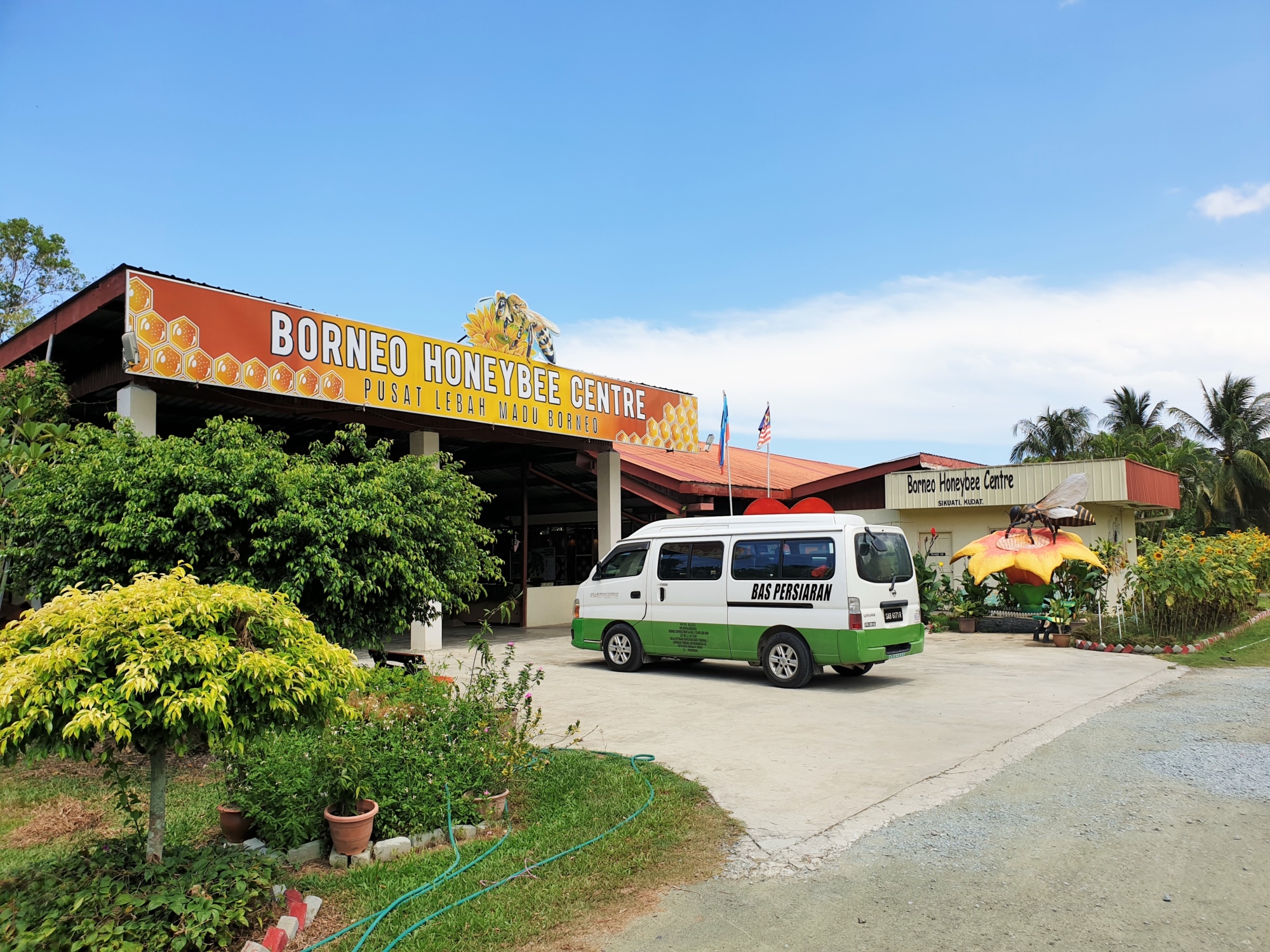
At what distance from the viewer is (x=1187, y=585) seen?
14.5 metres

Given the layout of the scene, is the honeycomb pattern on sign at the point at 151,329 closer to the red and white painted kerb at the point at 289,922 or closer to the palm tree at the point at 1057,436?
the red and white painted kerb at the point at 289,922

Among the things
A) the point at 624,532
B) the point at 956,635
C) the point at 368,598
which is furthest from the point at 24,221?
the point at 956,635

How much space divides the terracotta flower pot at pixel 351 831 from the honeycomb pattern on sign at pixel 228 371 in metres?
7.73

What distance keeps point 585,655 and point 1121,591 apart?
964 centimetres

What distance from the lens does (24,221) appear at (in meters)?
28.2

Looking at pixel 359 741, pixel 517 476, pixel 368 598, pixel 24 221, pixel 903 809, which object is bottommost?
pixel 903 809

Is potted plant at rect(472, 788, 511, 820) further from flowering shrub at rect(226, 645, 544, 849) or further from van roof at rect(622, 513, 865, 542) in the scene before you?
van roof at rect(622, 513, 865, 542)

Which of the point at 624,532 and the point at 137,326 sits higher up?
the point at 137,326

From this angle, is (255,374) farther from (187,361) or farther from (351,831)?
(351,831)

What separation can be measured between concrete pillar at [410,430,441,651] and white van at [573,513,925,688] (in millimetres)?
3560

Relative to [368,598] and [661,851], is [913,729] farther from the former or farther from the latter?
[368,598]

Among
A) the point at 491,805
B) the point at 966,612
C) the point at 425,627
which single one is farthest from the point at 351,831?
the point at 966,612

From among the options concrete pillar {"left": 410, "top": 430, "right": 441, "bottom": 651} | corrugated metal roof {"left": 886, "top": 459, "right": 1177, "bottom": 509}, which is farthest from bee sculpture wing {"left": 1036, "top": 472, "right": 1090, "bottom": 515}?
concrete pillar {"left": 410, "top": 430, "right": 441, "bottom": 651}

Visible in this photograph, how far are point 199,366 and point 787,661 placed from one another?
324 inches
